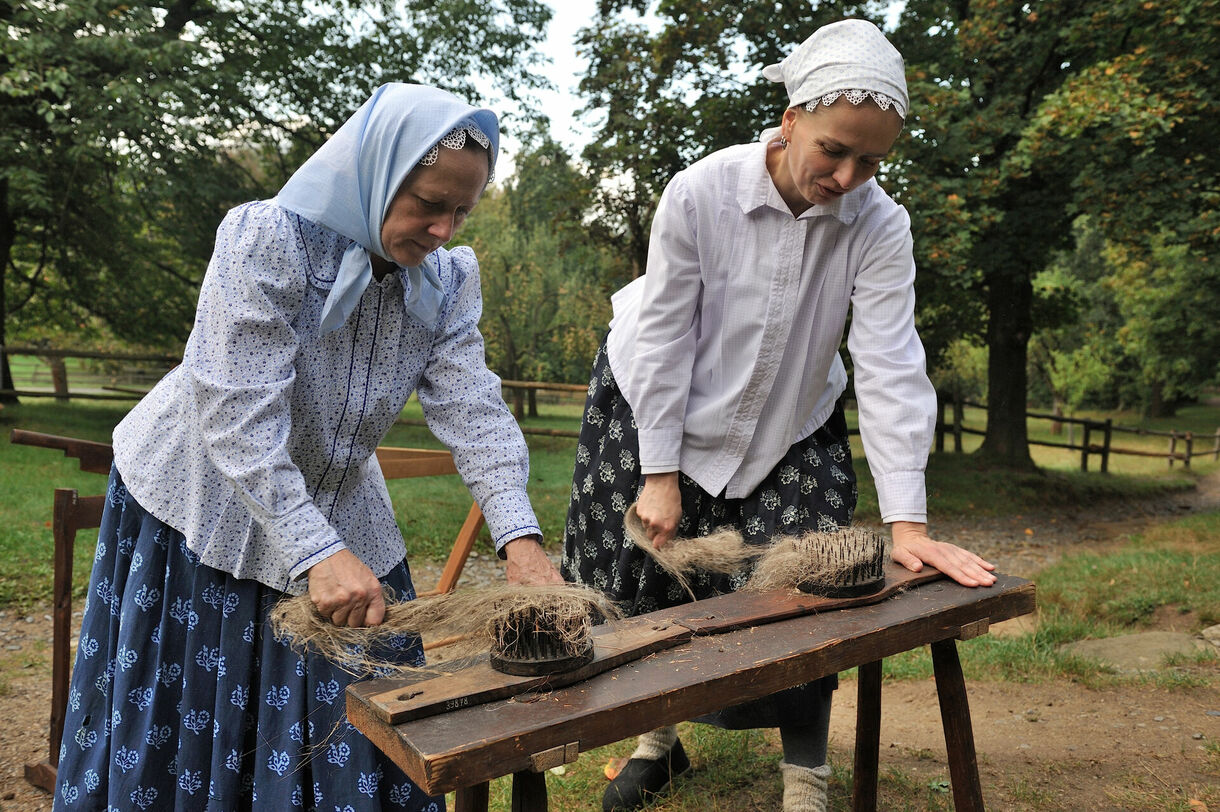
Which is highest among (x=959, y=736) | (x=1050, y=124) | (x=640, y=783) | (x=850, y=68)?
(x=1050, y=124)

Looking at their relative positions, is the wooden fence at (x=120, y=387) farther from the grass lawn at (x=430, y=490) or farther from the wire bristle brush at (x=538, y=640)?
the wire bristle brush at (x=538, y=640)

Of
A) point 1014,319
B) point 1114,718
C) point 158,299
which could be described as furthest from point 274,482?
point 158,299

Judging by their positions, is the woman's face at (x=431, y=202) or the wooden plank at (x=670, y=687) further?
the woman's face at (x=431, y=202)

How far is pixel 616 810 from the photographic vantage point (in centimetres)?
290

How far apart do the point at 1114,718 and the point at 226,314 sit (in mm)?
3557

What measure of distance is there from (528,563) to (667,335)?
0.76 metres

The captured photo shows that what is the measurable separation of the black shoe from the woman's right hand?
37.5 inches

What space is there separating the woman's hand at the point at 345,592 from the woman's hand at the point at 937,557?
4.22ft

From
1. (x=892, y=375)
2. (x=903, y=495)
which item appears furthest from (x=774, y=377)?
(x=903, y=495)

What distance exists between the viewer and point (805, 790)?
2.50 metres

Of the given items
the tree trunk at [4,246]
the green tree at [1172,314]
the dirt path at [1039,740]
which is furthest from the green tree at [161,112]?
the green tree at [1172,314]

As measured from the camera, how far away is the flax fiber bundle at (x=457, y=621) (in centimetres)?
156

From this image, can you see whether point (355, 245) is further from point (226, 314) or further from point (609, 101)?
point (609, 101)

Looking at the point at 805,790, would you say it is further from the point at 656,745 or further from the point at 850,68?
the point at 850,68
